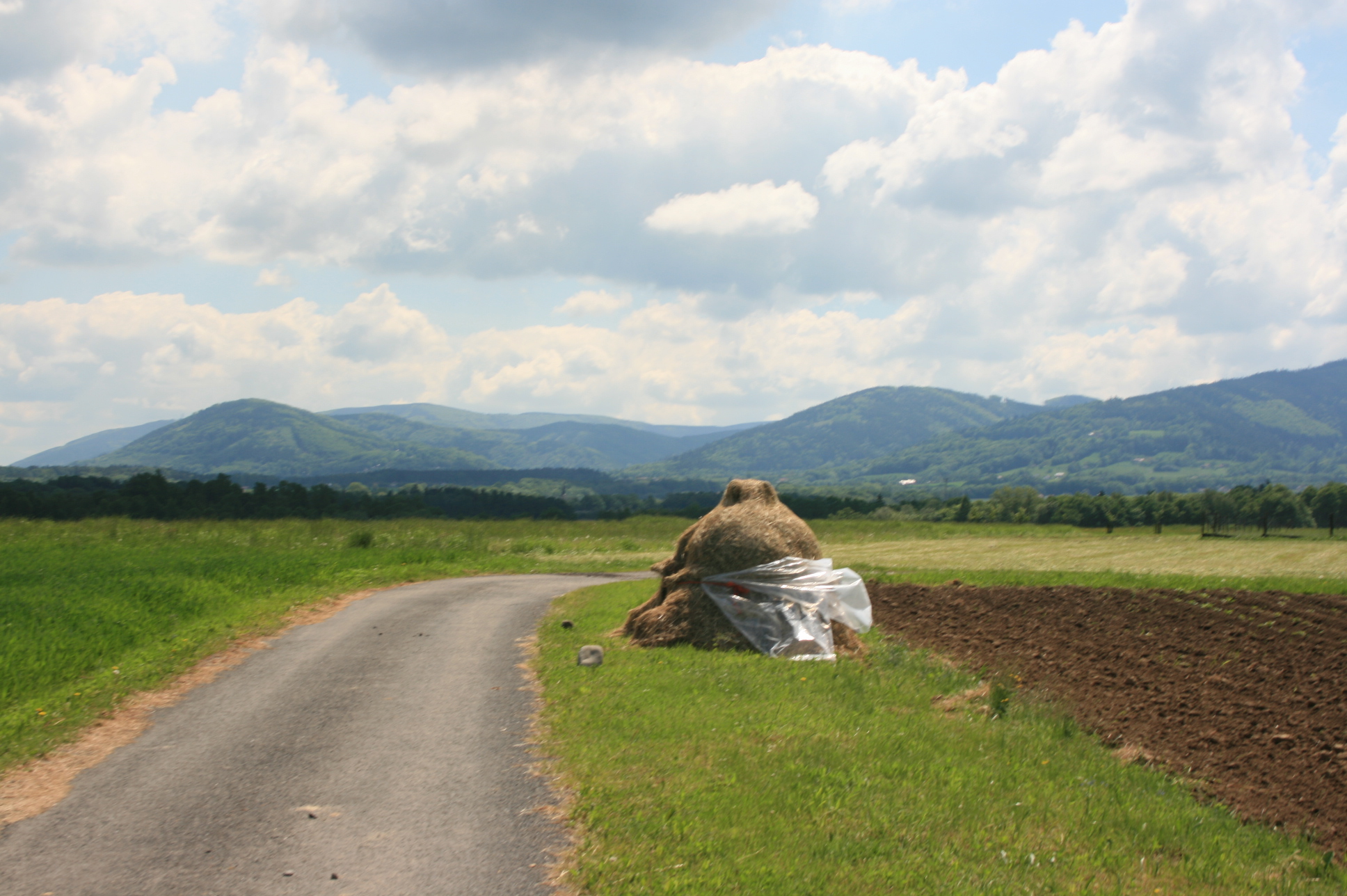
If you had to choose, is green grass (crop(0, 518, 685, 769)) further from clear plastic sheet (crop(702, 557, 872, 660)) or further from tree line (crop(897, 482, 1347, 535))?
tree line (crop(897, 482, 1347, 535))

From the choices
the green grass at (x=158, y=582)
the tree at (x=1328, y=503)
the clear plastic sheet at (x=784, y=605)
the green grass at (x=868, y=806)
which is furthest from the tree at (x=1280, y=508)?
the green grass at (x=868, y=806)

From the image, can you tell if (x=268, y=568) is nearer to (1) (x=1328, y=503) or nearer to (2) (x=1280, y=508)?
(2) (x=1280, y=508)

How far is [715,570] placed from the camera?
53.3 feet

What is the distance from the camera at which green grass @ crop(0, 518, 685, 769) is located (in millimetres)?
12258

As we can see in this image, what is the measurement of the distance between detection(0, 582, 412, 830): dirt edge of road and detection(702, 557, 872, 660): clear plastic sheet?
898 cm

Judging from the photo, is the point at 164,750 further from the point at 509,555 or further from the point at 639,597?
the point at 509,555

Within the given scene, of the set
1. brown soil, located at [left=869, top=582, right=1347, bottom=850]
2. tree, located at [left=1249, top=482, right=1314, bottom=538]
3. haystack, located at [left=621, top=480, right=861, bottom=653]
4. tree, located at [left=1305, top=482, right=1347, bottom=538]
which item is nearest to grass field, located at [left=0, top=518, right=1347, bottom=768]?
brown soil, located at [left=869, top=582, right=1347, bottom=850]

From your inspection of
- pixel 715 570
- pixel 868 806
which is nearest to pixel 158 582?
pixel 715 570

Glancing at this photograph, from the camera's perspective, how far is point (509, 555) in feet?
140

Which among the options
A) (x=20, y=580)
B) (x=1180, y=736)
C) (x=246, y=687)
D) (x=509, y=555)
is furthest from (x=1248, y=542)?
(x=20, y=580)

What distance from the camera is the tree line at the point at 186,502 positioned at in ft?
175

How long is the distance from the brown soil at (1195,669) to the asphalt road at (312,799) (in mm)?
7716

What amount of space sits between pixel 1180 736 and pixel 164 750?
41.3ft

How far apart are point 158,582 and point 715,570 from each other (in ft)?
47.2
